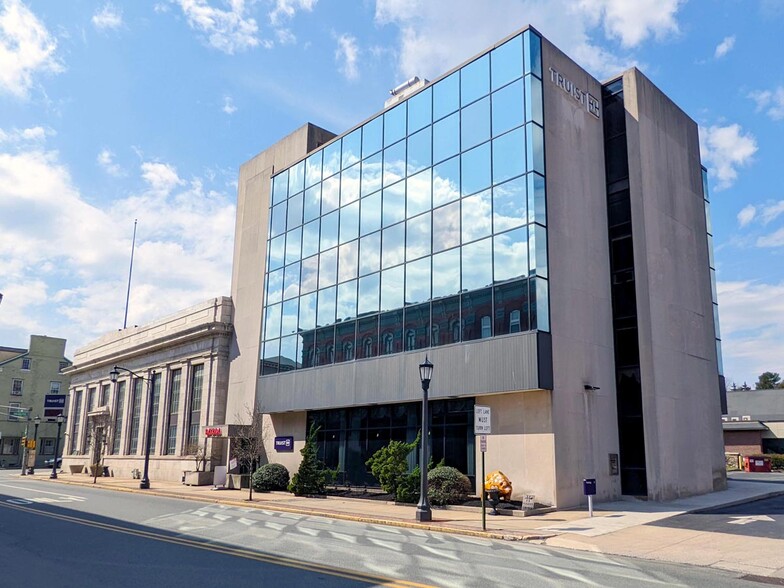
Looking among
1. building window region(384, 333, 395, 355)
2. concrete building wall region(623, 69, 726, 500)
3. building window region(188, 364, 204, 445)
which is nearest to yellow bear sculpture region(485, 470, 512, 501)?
concrete building wall region(623, 69, 726, 500)

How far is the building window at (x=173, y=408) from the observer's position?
49.1 metres

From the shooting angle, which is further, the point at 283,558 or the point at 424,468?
the point at 424,468

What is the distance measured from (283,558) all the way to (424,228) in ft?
67.0

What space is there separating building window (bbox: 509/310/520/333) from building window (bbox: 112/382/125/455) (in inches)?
1649

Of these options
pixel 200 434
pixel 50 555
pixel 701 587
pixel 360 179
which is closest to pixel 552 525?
pixel 701 587

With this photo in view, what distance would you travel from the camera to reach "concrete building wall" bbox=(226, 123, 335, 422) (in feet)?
141

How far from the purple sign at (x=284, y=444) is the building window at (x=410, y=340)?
11612 mm

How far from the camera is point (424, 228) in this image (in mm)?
31734

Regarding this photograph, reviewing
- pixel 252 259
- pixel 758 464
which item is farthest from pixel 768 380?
pixel 252 259

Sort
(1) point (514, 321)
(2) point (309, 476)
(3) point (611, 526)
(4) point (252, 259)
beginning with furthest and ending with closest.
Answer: (4) point (252, 259) → (2) point (309, 476) → (1) point (514, 321) → (3) point (611, 526)

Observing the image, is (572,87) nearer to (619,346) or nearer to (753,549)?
(619,346)

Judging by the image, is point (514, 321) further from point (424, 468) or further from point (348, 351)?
point (348, 351)

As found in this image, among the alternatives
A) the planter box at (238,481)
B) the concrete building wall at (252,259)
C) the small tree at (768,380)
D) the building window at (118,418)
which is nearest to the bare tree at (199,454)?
the concrete building wall at (252,259)

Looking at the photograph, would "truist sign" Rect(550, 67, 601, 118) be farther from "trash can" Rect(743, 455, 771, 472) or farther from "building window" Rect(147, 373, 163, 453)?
"building window" Rect(147, 373, 163, 453)
